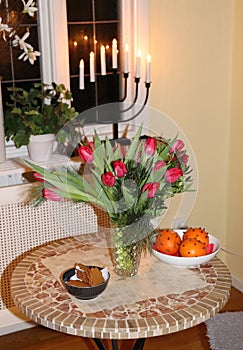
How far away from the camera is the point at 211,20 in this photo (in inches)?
113

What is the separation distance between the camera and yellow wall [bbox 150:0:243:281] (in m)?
2.81

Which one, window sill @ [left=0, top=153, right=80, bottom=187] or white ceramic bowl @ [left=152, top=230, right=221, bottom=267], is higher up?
window sill @ [left=0, top=153, right=80, bottom=187]

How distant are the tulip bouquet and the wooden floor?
0.97 meters

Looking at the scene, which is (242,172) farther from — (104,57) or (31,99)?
(31,99)

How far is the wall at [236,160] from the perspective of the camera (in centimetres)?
293

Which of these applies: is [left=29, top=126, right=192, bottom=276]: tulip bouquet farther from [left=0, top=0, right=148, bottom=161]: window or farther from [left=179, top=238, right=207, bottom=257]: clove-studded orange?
[left=0, top=0, right=148, bottom=161]: window

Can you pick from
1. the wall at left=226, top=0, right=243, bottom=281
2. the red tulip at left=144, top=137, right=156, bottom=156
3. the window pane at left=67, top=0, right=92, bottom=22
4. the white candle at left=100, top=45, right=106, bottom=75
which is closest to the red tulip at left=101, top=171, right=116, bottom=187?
the red tulip at left=144, top=137, right=156, bottom=156

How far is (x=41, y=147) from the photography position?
8.18 ft

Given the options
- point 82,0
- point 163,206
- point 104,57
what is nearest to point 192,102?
point 104,57

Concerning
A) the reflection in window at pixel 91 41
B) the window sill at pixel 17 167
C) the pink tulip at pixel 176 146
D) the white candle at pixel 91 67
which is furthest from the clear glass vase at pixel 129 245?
the reflection in window at pixel 91 41

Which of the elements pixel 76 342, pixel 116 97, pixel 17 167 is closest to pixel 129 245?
pixel 17 167

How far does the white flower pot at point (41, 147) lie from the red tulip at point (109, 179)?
2.99 feet

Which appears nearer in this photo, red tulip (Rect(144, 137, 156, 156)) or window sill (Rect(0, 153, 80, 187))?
red tulip (Rect(144, 137, 156, 156))

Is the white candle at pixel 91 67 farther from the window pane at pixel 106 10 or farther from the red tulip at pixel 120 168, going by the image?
the red tulip at pixel 120 168
